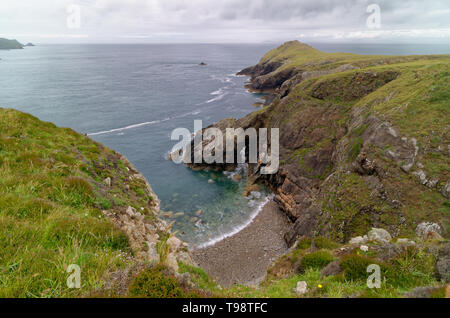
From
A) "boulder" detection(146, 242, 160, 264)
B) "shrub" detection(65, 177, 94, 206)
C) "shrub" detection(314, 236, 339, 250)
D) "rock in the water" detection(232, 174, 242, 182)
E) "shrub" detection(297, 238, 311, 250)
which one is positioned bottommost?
"rock in the water" detection(232, 174, 242, 182)

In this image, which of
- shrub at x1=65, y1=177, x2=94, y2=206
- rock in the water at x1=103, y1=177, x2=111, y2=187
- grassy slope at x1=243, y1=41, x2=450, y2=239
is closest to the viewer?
shrub at x1=65, y1=177, x2=94, y2=206

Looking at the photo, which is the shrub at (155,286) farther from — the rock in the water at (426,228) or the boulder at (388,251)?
the rock in the water at (426,228)

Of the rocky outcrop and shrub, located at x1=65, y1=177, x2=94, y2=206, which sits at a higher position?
shrub, located at x1=65, y1=177, x2=94, y2=206

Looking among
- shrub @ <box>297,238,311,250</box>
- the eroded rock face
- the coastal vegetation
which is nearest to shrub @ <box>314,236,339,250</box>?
the coastal vegetation

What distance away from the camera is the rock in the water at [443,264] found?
26.6ft

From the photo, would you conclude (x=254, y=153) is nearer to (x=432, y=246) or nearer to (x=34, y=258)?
(x=432, y=246)

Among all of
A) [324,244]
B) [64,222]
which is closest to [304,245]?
[324,244]

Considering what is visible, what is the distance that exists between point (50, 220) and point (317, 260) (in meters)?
11.2

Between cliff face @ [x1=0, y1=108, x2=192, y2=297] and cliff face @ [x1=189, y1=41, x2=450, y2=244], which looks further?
cliff face @ [x1=189, y1=41, x2=450, y2=244]

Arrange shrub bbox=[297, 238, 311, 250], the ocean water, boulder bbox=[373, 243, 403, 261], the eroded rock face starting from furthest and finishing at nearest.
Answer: the ocean water < the eroded rock face < shrub bbox=[297, 238, 311, 250] < boulder bbox=[373, 243, 403, 261]

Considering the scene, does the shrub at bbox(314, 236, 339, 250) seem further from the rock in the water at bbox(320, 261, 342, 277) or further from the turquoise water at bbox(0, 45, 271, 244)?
the turquoise water at bbox(0, 45, 271, 244)

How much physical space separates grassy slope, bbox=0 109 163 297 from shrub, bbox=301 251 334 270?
849 centimetres

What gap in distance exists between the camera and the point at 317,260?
37.7 feet

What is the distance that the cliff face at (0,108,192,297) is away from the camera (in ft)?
18.4
